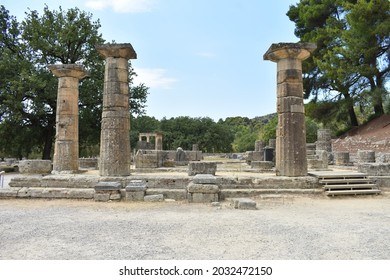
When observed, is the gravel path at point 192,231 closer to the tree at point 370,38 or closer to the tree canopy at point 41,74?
the tree canopy at point 41,74

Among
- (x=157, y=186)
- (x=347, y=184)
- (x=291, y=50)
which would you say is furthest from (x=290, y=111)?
(x=157, y=186)

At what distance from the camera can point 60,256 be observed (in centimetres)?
395

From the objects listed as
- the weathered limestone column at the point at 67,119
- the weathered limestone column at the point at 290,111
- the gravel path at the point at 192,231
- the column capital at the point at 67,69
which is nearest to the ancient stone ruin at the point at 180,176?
the weathered limestone column at the point at 290,111

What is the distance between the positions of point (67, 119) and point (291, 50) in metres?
8.08

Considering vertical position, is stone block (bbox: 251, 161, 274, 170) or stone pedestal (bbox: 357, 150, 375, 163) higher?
stone pedestal (bbox: 357, 150, 375, 163)

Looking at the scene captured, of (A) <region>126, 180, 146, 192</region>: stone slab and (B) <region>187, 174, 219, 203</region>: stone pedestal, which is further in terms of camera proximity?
(A) <region>126, 180, 146, 192</region>: stone slab

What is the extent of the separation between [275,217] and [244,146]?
47949 mm

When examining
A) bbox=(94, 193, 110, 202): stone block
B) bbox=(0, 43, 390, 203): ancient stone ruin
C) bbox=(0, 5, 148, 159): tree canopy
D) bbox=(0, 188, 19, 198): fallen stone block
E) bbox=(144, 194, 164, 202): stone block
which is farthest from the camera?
bbox=(0, 5, 148, 159): tree canopy

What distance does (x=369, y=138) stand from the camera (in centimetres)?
2347

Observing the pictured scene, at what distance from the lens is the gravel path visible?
4098mm

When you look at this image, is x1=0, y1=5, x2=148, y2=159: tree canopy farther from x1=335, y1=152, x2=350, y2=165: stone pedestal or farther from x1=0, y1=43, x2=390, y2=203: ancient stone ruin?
x1=335, y1=152, x2=350, y2=165: stone pedestal

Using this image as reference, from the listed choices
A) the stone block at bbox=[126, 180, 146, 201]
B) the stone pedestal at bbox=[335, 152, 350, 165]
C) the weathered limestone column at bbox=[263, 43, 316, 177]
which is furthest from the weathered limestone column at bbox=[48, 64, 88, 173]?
the stone pedestal at bbox=[335, 152, 350, 165]

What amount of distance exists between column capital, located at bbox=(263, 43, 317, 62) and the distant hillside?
46.6 ft

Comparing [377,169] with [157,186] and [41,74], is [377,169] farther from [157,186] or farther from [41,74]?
[41,74]
